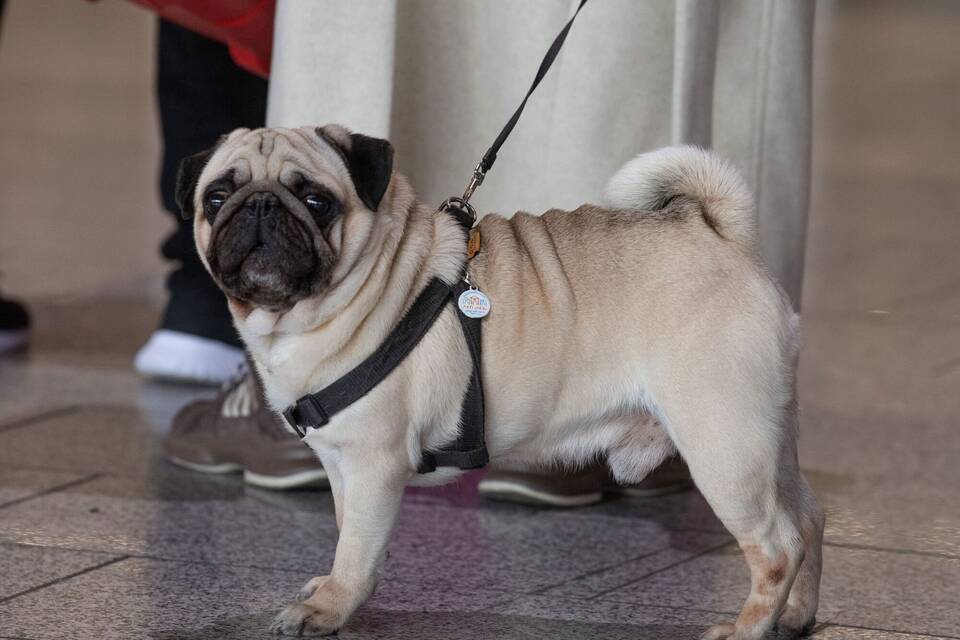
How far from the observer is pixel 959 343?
5031 millimetres

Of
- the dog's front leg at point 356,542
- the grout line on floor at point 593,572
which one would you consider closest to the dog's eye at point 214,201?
the dog's front leg at point 356,542

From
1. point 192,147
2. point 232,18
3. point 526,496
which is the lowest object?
point 526,496

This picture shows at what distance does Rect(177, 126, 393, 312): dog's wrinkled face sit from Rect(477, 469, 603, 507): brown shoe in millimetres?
1121

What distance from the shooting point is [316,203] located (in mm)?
2365

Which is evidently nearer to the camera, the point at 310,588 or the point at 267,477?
the point at 310,588

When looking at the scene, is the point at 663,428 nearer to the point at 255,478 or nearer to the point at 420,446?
the point at 420,446

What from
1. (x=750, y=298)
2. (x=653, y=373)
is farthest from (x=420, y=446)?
(x=750, y=298)

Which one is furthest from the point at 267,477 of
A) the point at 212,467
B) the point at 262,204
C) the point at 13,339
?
the point at 13,339

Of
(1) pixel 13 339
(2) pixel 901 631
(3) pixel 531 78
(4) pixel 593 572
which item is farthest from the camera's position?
(1) pixel 13 339

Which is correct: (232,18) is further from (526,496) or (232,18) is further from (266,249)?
(526,496)

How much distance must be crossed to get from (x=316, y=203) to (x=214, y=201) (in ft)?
0.62

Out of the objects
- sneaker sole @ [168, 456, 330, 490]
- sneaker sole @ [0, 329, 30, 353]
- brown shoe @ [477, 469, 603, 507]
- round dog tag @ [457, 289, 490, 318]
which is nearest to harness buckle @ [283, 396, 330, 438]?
round dog tag @ [457, 289, 490, 318]

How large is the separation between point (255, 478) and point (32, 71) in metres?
10.0

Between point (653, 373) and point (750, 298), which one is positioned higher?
point (750, 298)
